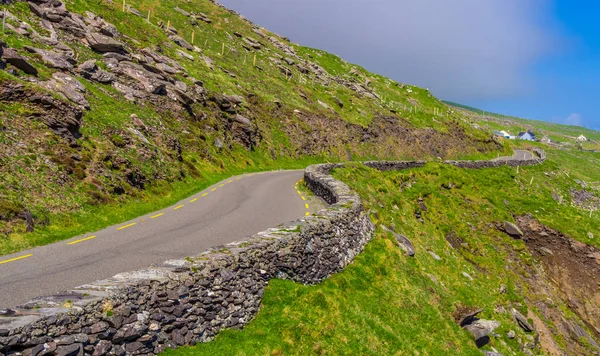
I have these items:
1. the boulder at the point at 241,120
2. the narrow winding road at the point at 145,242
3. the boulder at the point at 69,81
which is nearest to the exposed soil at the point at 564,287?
the narrow winding road at the point at 145,242

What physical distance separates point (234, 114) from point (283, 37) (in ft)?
250

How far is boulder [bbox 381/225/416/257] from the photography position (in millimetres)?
21566

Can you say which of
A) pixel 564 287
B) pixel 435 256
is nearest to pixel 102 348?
pixel 435 256

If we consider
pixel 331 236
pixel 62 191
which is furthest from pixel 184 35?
pixel 331 236

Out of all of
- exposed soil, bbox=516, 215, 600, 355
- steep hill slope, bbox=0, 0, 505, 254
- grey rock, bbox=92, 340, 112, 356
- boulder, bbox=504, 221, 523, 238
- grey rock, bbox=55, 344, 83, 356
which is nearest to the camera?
grey rock, bbox=55, 344, 83, 356

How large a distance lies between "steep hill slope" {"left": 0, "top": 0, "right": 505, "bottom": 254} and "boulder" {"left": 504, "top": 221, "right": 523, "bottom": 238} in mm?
25975

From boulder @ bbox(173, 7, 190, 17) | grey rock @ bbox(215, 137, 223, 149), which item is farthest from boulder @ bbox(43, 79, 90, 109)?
boulder @ bbox(173, 7, 190, 17)

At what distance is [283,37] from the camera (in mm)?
115938

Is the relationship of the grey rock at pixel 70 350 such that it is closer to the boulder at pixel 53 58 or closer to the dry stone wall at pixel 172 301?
the dry stone wall at pixel 172 301

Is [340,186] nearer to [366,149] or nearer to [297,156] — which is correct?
[297,156]

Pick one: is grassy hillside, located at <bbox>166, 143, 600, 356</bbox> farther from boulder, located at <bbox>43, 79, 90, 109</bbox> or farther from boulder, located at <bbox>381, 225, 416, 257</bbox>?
boulder, located at <bbox>43, 79, 90, 109</bbox>

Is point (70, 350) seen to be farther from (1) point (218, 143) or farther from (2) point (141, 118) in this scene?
(1) point (218, 143)

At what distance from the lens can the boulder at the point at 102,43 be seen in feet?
117

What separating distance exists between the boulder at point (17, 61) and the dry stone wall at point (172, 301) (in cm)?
1955
